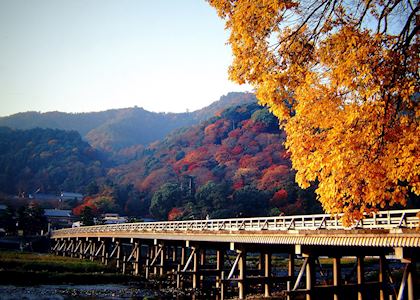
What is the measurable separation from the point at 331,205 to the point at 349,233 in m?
7.14

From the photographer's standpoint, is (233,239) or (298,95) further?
(233,239)

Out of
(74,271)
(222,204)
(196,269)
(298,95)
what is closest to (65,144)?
(222,204)

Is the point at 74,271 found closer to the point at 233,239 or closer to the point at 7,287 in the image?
the point at 7,287

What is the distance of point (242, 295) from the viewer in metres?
20.9

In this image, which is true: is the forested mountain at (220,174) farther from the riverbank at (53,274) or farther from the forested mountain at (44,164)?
the riverbank at (53,274)

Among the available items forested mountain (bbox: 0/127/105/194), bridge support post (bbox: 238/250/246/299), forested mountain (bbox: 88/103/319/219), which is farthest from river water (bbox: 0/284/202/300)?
forested mountain (bbox: 0/127/105/194)

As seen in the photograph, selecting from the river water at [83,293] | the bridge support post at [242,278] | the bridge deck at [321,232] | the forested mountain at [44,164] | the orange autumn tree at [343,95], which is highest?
the forested mountain at [44,164]

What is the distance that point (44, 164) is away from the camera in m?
119

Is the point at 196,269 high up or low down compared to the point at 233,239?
down

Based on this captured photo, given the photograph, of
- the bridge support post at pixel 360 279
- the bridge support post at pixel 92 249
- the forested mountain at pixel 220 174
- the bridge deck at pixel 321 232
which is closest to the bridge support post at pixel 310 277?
the bridge deck at pixel 321 232

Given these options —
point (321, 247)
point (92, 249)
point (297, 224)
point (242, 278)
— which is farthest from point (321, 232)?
point (92, 249)

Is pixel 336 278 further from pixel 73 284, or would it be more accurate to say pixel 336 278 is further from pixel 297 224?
pixel 73 284

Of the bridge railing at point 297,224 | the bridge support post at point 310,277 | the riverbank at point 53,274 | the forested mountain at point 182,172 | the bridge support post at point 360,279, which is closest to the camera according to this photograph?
the bridge railing at point 297,224

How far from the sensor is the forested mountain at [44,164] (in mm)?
113000
